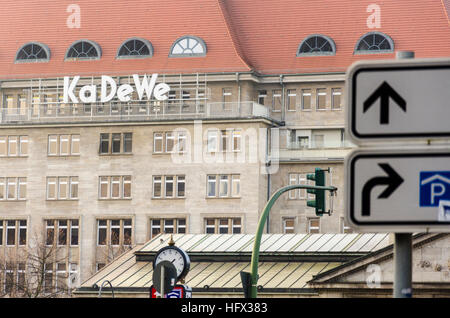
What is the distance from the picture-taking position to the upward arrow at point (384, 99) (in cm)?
590

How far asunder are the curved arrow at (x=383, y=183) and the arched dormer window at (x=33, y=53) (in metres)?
106

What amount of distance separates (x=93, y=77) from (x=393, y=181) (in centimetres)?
10176

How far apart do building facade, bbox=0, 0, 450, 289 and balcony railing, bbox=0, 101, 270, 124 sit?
4.1 inches

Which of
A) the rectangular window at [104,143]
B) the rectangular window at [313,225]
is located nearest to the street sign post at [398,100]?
the rectangular window at [313,225]

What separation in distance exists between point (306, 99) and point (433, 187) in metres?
101

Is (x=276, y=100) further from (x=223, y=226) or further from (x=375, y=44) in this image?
(x=223, y=226)

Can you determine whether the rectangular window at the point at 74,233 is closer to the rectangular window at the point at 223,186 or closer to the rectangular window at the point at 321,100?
the rectangular window at the point at 223,186

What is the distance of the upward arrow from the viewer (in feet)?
19.4

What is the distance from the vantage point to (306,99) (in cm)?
10681

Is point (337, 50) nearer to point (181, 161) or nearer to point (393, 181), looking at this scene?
point (181, 161)

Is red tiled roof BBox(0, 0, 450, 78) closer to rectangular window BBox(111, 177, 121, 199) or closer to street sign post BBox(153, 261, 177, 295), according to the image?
rectangular window BBox(111, 177, 121, 199)

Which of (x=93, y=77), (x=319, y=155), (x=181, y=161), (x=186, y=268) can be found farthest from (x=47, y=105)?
(x=186, y=268)

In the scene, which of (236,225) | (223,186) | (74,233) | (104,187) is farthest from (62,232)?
(236,225)

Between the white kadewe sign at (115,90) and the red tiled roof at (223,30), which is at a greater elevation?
the red tiled roof at (223,30)
